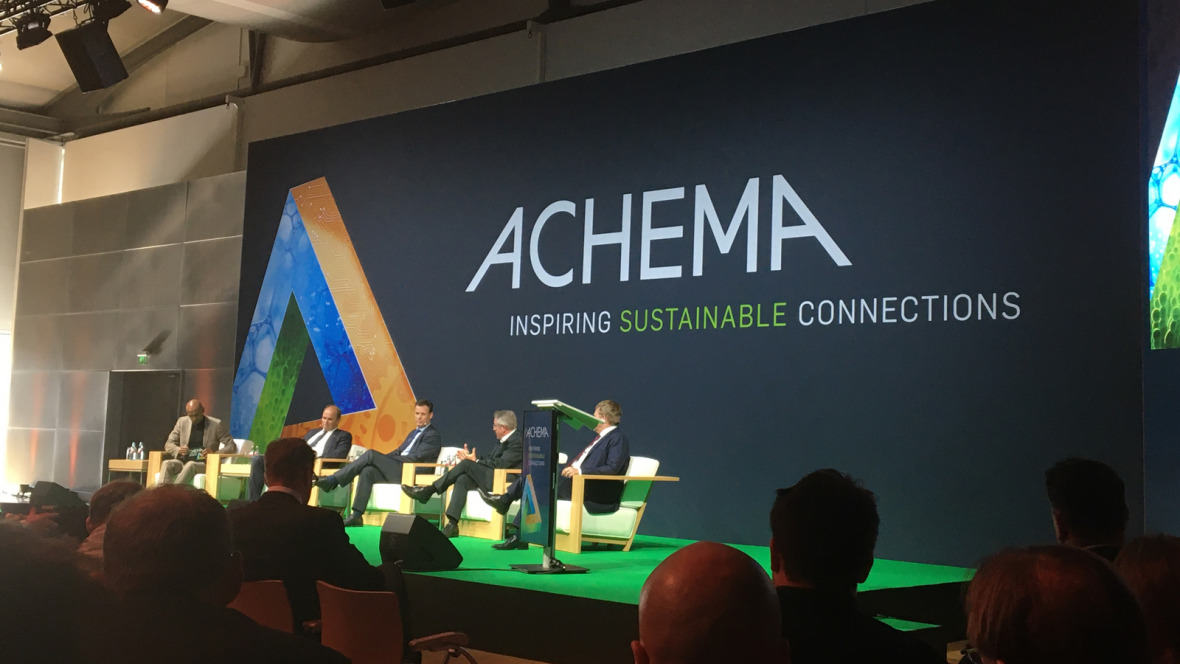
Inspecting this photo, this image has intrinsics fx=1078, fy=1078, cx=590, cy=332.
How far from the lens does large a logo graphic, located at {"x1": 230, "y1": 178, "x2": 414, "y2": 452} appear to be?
32.1 feet

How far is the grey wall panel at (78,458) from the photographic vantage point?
40.7 feet

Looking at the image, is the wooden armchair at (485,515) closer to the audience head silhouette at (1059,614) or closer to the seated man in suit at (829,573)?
the seated man in suit at (829,573)

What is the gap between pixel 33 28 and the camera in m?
10.1

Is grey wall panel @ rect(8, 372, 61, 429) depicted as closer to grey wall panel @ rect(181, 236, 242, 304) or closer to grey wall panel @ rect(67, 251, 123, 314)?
grey wall panel @ rect(67, 251, 123, 314)

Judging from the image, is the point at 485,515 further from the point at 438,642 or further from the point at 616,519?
the point at 438,642

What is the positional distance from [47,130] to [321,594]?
44.7ft

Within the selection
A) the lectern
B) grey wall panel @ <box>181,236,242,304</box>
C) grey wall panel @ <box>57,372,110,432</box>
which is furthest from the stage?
grey wall panel @ <box>57,372,110,432</box>

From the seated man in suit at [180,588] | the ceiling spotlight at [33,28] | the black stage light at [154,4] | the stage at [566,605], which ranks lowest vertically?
the stage at [566,605]

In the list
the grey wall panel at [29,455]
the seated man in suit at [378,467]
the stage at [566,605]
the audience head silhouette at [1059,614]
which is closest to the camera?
the audience head silhouette at [1059,614]

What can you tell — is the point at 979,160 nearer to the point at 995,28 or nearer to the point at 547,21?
the point at 995,28

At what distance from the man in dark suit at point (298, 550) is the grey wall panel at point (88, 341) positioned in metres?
10.4

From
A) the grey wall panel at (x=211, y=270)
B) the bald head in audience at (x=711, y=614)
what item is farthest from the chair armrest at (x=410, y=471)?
the bald head in audience at (x=711, y=614)

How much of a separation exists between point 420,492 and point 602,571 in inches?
102

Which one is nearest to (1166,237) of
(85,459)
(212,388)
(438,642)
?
(438,642)
